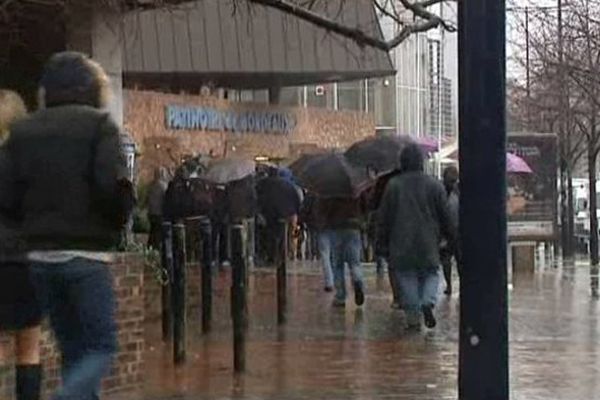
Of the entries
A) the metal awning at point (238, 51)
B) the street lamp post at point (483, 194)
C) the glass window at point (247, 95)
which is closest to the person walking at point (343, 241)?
the metal awning at point (238, 51)

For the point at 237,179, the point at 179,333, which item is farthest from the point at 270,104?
the point at 179,333

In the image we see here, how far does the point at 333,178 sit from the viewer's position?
1898 cm

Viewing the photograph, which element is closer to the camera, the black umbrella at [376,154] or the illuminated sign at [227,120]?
the black umbrella at [376,154]

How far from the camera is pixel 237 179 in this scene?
2717cm

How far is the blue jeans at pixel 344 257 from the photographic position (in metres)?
17.9

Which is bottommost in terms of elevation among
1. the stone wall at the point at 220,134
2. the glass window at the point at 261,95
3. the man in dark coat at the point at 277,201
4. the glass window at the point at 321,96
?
the man in dark coat at the point at 277,201

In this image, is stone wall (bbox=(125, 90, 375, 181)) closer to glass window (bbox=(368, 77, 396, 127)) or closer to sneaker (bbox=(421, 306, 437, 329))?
sneaker (bbox=(421, 306, 437, 329))

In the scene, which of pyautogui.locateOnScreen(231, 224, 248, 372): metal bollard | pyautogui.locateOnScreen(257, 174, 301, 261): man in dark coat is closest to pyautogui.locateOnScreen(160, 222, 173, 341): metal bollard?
pyautogui.locateOnScreen(231, 224, 248, 372): metal bollard

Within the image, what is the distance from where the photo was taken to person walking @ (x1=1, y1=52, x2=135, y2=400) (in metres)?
6.56

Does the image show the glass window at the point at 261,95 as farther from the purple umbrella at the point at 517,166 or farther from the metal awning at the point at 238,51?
the purple umbrella at the point at 517,166

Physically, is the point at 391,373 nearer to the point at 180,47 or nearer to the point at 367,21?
the point at 367,21

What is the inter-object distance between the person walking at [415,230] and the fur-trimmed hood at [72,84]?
7988 millimetres

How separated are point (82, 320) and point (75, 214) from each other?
450 millimetres

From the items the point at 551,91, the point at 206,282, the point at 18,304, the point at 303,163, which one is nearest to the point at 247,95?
the point at 551,91
